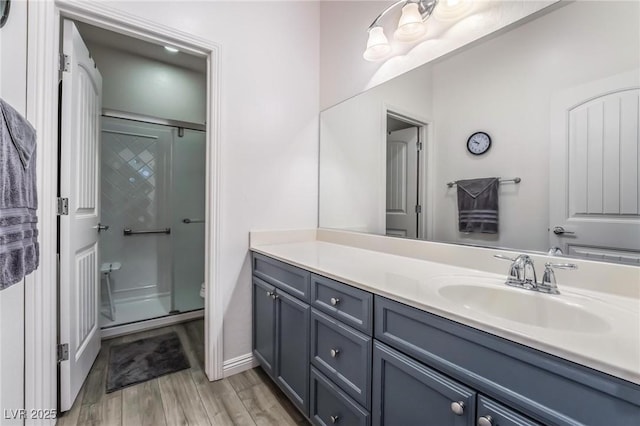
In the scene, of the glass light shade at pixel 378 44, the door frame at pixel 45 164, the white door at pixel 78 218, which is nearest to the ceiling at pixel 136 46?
the white door at pixel 78 218

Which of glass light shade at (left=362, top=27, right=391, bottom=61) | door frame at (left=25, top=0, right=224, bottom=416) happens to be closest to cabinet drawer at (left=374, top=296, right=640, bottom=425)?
glass light shade at (left=362, top=27, right=391, bottom=61)

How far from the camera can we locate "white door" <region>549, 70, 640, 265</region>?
89 centimetres

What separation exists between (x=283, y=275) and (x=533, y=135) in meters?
1.28

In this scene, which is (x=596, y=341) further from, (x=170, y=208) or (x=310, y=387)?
(x=170, y=208)

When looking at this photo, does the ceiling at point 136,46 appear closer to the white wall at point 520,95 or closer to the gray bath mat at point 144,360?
the white wall at point 520,95

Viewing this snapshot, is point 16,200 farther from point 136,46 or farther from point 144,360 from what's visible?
point 136,46

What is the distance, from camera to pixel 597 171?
3.15 ft

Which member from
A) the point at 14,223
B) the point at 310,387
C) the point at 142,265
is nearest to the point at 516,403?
the point at 310,387

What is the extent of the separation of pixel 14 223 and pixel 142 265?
7.04ft

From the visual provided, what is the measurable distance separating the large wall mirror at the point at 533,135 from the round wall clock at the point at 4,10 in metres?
1.73

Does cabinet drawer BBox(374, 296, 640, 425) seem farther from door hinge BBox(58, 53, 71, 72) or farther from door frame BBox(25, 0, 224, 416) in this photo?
door hinge BBox(58, 53, 71, 72)

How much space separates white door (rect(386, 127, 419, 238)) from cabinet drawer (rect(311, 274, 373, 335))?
625 mm

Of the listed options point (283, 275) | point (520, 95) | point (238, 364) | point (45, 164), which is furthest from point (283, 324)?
point (520, 95)

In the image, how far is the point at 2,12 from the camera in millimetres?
1107
